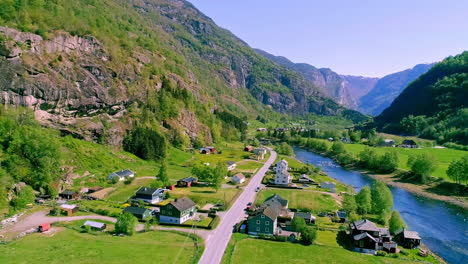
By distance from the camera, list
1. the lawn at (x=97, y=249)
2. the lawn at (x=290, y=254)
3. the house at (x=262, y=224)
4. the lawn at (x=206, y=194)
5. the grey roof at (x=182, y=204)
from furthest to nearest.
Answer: the lawn at (x=206, y=194) < the grey roof at (x=182, y=204) < the house at (x=262, y=224) < the lawn at (x=290, y=254) < the lawn at (x=97, y=249)

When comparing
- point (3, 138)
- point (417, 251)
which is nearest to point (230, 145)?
point (3, 138)

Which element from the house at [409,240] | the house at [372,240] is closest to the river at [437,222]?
the house at [409,240]

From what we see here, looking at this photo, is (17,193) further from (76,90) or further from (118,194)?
(76,90)

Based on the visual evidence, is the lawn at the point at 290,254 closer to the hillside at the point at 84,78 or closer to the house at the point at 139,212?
the house at the point at 139,212

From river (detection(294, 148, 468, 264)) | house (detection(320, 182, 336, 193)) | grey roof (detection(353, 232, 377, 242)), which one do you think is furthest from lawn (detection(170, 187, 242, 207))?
river (detection(294, 148, 468, 264))

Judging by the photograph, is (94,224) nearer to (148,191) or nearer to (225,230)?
(148,191)

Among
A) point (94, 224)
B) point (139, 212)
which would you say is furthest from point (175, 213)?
point (94, 224)
